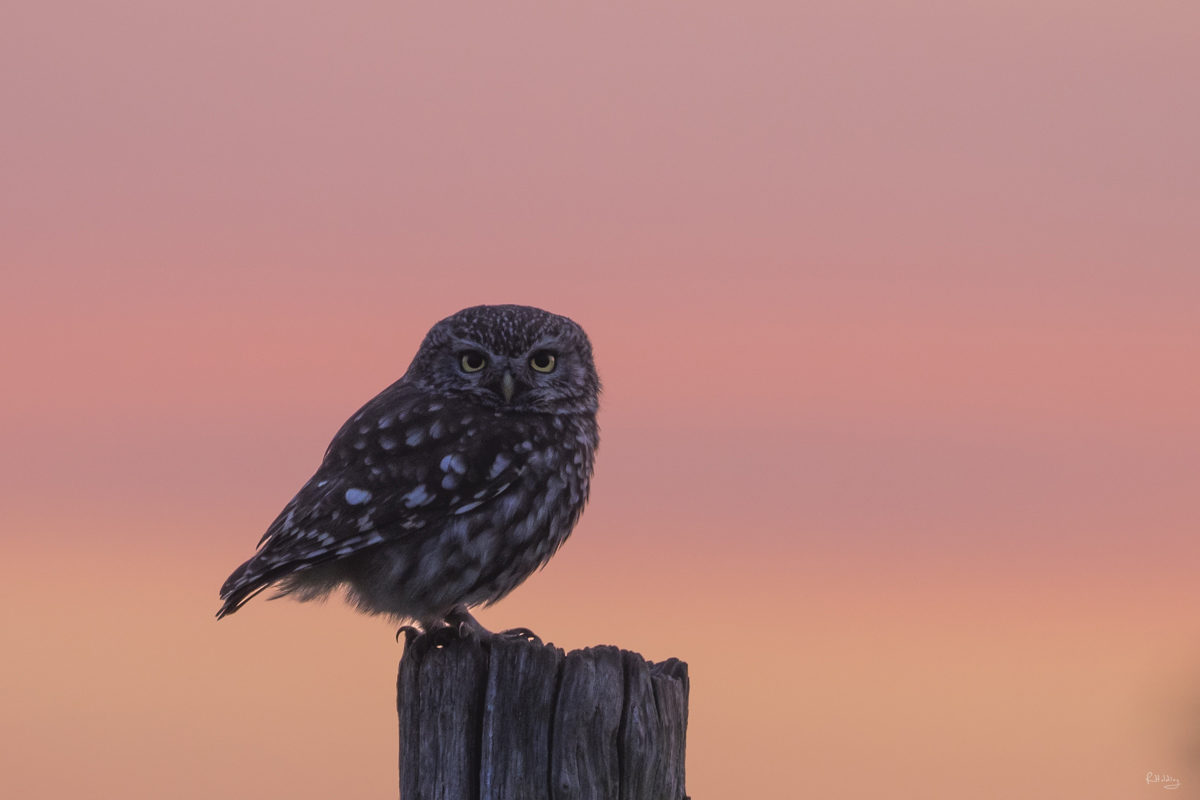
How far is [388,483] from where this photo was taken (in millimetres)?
6301

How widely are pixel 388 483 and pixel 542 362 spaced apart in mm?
1461

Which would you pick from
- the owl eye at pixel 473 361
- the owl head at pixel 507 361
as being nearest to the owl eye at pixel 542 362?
the owl head at pixel 507 361

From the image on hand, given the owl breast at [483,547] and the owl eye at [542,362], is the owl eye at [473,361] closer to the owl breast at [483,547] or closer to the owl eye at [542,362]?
the owl eye at [542,362]

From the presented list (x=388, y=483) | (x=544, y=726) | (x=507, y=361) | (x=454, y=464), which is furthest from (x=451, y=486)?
(x=544, y=726)

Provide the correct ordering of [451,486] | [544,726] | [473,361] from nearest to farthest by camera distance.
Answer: [544,726]
[451,486]
[473,361]

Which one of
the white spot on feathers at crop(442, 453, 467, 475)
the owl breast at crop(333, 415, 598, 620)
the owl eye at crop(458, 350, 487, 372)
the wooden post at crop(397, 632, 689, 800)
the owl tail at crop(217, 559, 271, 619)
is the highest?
the owl eye at crop(458, 350, 487, 372)

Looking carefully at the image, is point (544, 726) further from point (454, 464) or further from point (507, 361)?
point (507, 361)

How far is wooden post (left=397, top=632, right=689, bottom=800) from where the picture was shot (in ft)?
14.2

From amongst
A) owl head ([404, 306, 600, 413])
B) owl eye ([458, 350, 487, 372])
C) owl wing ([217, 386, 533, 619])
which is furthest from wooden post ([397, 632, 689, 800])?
owl eye ([458, 350, 487, 372])

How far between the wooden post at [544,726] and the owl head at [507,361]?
8.74ft

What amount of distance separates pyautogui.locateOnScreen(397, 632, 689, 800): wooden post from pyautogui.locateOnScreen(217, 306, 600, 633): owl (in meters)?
1.64

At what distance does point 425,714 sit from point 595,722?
77 cm

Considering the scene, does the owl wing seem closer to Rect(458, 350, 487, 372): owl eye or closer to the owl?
the owl

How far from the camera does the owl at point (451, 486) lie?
6.14 meters
